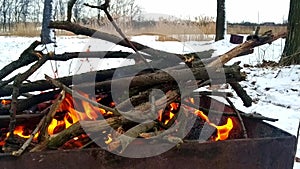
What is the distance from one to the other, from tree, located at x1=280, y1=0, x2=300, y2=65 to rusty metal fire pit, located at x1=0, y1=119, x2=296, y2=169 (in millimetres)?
4671

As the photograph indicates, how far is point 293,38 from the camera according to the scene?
5.98 m

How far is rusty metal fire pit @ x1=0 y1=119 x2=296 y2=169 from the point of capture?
1281 millimetres

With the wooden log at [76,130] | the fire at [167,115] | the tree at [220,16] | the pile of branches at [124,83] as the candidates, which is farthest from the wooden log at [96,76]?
the tree at [220,16]

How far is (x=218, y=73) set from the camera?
166 centimetres

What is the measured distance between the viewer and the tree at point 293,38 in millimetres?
5902

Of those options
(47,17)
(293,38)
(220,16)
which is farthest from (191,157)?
(47,17)

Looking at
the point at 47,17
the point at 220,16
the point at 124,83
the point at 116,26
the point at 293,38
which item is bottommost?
the point at 124,83

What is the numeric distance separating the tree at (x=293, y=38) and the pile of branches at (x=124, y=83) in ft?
14.5

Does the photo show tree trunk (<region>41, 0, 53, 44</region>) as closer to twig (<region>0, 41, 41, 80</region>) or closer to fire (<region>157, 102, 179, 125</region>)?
twig (<region>0, 41, 41, 80</region>)

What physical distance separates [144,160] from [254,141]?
0.45 metres

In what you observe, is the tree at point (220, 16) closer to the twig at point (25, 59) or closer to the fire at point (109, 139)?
the twig at point (25, 59)

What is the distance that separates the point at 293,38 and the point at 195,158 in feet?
17.0

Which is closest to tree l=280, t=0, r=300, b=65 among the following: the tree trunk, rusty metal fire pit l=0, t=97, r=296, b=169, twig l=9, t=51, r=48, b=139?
rusty metal fire pit l=0, t=97, r=296, b=169

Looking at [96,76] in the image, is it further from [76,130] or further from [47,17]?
[47,17]
